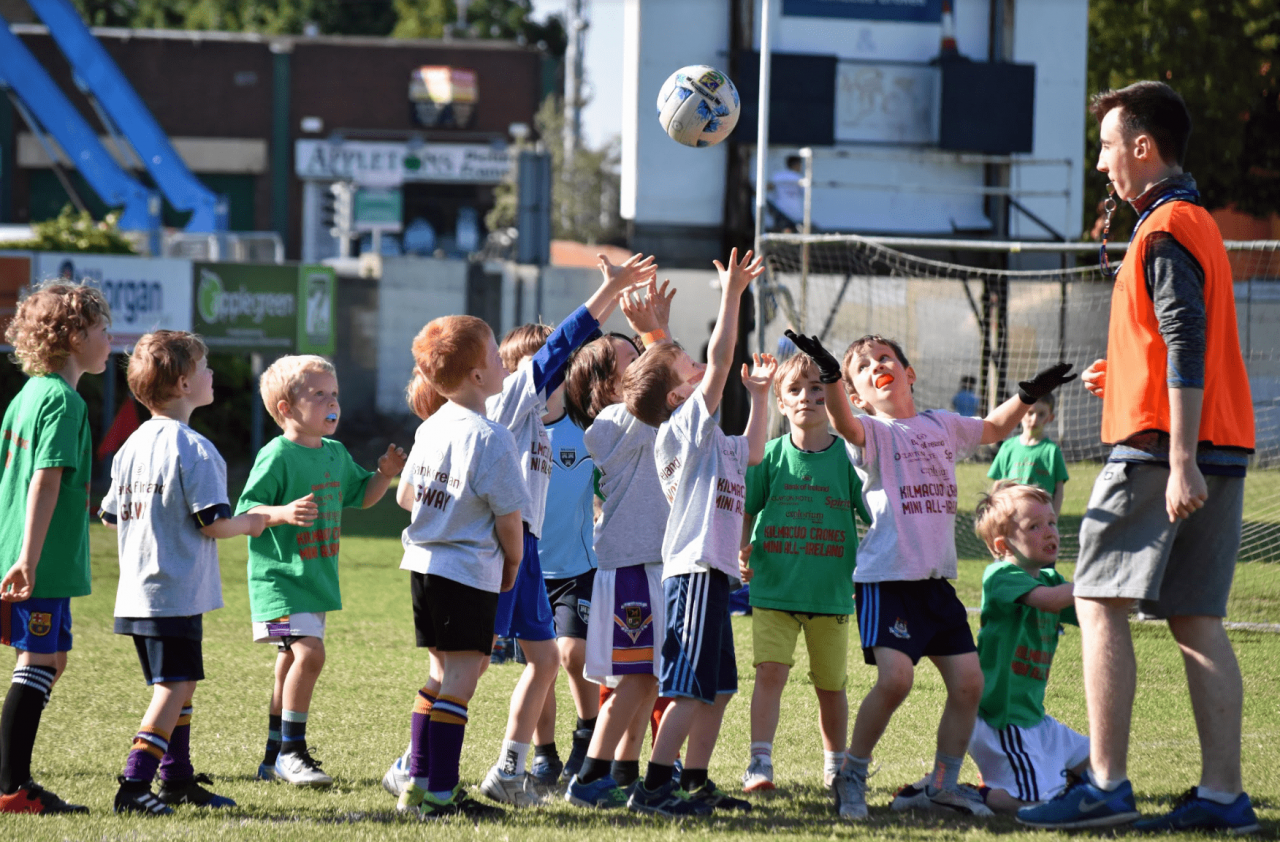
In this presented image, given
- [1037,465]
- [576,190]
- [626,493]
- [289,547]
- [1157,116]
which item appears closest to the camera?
[1157,116]

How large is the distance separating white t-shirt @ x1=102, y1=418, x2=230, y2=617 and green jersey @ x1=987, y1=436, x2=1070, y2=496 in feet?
19.5

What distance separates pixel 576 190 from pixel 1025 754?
1436 inches

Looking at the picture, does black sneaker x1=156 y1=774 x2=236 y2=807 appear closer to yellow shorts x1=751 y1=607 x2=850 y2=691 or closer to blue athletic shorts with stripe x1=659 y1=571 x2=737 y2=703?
blue athletic shorts with stripe x1=659 y1=571 x2=737 y2=703

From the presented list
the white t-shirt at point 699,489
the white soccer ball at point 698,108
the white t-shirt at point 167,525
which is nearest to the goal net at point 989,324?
the white soccer ball at point 698,108

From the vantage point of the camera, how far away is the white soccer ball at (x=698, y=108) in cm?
683

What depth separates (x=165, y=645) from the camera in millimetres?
4410

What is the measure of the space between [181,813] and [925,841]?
235cm

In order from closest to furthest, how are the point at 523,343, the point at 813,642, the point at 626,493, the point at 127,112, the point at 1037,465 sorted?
the point at 626,493, the point at 813,642, the point at 523,343, the point at 1037,465, the point at 127,112

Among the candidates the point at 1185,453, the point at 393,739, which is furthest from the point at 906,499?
the point at 393,739

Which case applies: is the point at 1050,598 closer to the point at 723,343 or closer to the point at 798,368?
the point at 798,368

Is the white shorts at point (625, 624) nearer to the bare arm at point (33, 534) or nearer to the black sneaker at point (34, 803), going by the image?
the black sneaker at point (34, 803)

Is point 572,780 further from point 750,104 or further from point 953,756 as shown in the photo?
point 750,104

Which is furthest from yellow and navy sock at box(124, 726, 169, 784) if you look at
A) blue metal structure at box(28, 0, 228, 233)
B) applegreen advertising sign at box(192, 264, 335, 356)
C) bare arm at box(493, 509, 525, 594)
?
blue metal structure at box(28, 0, 228, 233)

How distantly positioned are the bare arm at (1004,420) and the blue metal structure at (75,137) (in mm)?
28030
